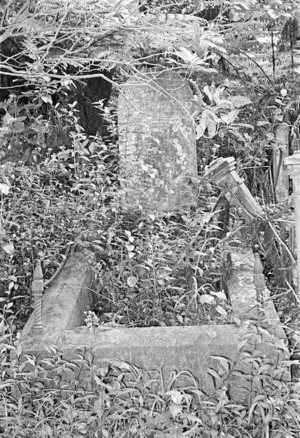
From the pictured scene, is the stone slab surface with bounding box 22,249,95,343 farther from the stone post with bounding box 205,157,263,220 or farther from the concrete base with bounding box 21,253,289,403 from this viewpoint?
the stone post with bounding box 205,157,263,220

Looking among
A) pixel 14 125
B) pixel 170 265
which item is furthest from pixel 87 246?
pixel 14 125

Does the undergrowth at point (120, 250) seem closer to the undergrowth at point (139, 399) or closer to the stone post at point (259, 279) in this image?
the stone post at point (259, 279)

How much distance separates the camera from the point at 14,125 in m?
4.01

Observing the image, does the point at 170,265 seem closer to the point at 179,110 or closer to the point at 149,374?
the point at 149,374

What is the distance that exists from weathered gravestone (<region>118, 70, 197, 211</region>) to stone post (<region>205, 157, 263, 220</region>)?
1.63ft

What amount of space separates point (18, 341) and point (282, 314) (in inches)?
59.2

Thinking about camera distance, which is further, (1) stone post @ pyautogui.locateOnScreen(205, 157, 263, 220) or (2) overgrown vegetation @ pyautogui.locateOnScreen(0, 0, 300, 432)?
(1) stone post @ pyautogui.locateOnScreen(205, 157, 263, 220)

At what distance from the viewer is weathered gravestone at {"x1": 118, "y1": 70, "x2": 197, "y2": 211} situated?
432 centimetres

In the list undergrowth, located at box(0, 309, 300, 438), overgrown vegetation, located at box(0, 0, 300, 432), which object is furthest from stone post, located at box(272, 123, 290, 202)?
undergrowth, located at box(0, 309, 300, 438)

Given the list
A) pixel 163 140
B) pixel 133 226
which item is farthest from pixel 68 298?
pixel 163 140

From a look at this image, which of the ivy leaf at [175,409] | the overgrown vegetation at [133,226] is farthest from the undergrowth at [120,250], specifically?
the ivy leaf at [175,409]

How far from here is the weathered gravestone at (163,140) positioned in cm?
432

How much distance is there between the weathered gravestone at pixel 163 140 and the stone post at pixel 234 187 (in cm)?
50

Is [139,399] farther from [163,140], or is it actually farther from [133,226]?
[163,140]
